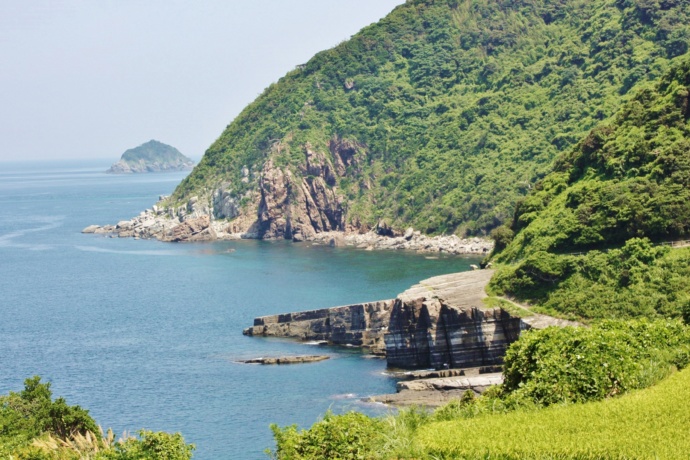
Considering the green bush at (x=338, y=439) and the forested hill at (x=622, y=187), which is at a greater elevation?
the forested hill at (x=622, y=187)

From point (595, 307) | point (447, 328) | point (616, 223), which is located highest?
point (616, 223)

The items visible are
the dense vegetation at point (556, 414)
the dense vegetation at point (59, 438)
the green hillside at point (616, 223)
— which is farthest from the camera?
the green hillside at point (616, 223)

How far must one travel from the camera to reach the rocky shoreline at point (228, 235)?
14475cm

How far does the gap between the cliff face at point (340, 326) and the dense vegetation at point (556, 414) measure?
160 ft

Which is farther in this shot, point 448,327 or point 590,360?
point 448,327

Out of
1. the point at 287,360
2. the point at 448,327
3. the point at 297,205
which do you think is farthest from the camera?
the point at 297,205

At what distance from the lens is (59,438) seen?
4547 cm

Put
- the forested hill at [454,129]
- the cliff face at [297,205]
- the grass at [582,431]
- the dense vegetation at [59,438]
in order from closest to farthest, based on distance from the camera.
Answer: the grass at [582,431]
the dense vegetation at [59,438]
the forested hill at [454,129]
the cliff face at [297,205]

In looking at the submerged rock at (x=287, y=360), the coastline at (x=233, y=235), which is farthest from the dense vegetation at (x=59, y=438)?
the coastline at (x=233, y=235)

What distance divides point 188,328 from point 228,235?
253 feet

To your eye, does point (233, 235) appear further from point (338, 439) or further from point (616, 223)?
point (338, 439)

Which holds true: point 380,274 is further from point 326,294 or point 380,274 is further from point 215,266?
point 215,266

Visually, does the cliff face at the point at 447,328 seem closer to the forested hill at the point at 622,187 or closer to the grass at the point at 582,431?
the forested hill at the point at 622,187

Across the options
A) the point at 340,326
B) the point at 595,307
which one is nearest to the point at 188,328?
the point at 340,326
